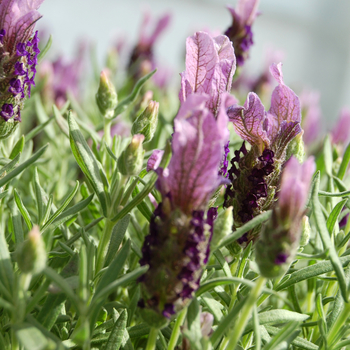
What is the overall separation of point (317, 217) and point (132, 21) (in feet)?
17.2

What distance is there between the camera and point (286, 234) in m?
0.45

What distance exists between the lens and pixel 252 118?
63cm

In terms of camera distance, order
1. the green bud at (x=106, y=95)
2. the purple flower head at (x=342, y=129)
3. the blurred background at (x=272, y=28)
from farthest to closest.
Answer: the blurred background at (x=272, y=28) → the purple flower head at (x=342, y=129) → the green bud at (x=106, y=95)

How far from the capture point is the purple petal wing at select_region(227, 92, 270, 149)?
2.03 feet

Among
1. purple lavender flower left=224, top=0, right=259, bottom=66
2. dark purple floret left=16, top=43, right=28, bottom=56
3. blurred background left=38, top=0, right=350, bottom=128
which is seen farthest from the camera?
blurred background left=38, top=0, right=350, bottom=128

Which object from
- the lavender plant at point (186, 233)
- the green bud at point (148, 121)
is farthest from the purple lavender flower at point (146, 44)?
the green bud at point (148, 121)

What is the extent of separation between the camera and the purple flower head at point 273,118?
2.04 feet

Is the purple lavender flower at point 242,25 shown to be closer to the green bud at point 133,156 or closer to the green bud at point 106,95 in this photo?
the green bud at point 106,95

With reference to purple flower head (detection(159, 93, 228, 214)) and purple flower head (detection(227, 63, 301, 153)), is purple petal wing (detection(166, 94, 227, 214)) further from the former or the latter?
purple flower head (detection(227, 63, 301, 153))

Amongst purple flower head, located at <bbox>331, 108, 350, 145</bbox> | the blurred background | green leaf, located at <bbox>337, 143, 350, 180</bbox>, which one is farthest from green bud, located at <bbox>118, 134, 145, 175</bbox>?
the blurred background

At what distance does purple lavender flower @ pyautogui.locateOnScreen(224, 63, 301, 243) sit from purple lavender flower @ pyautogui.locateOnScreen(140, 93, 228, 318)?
15 centimetres

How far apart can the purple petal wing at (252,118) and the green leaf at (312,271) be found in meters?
0.20

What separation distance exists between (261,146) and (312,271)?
0.20 meters

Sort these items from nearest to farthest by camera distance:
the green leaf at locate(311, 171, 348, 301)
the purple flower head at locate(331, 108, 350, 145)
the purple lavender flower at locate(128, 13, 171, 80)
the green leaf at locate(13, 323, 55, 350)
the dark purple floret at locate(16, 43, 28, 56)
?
the green leaf at locate(13, 323, 55, 350)
the green leaf at locate(311, 171, 348, 301)
the dark purple floret at locate(16, 43, 28, 56)
the purple flower head at locate(331, 108, 350, 145)
the purple lavender flower at locate(128, 13, 171, 80)
